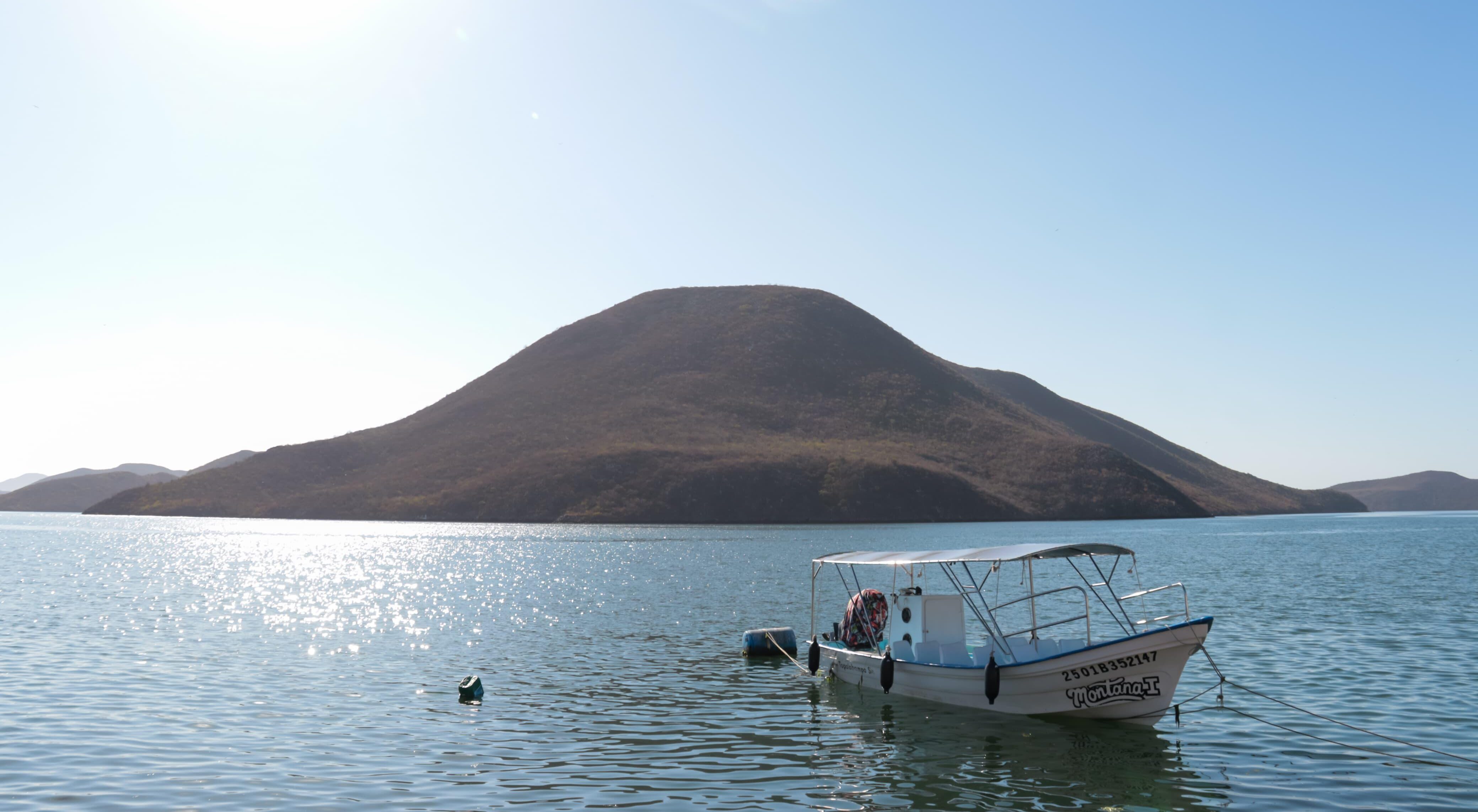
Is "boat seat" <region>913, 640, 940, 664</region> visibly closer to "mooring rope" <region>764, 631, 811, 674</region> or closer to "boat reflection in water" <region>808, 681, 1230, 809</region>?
"boat reflection in water" <region>808, 681, 1230, 809</region>

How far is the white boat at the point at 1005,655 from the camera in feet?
74.5

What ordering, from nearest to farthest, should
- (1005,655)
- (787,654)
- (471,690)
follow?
(471,690) → (1005,655) → (787,654)

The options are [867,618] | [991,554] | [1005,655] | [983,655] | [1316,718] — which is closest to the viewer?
[1316,718]

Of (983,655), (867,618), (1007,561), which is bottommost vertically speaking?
(983,655)

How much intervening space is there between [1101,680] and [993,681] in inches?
99.3

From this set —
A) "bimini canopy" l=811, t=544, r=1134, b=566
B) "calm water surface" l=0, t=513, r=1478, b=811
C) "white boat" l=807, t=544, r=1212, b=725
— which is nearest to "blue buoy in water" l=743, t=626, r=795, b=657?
"calm water surface" l=0, t=513, r=1478, b=811

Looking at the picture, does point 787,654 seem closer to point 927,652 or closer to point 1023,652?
point 927,652

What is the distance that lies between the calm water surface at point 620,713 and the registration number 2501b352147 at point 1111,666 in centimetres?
131

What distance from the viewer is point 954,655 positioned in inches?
1072

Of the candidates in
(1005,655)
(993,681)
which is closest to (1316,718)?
(1005,655)

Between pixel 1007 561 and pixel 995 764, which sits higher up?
pixel 1007 561

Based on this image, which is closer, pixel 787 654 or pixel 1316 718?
pixel 1316 718

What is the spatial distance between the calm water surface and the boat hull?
1.64 feet

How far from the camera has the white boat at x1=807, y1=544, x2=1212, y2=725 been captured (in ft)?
74.5
